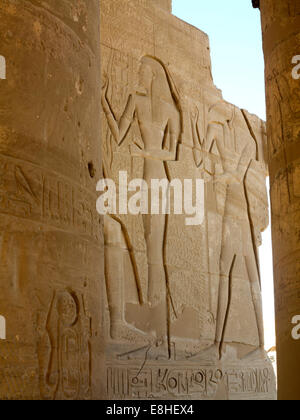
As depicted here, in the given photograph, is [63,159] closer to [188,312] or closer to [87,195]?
[87,195]

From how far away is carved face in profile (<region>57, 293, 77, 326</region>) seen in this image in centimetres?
315

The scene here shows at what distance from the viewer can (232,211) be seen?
33.4 feet

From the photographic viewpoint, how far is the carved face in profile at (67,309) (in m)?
3.15

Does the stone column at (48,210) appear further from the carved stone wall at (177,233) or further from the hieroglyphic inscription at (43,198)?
the carved stone wall at (177,233)

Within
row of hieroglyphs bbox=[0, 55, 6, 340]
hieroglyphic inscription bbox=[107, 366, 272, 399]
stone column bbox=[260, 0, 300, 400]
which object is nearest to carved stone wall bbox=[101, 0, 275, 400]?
hieroglyphic inscription bbox=[107, 366, 272, 399]

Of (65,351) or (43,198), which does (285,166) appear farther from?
(65,351)

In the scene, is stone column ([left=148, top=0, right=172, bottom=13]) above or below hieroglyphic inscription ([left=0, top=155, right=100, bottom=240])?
above

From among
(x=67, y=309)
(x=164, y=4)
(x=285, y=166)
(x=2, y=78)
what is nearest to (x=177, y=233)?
(x=164, y=4)

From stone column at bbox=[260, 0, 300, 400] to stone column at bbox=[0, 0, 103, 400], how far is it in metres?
1.11

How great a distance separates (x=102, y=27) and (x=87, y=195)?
18.1 feet

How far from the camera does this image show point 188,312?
8898 mm

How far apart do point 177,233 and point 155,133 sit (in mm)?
1388

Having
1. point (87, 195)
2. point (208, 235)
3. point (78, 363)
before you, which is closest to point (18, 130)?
point (87, 195)

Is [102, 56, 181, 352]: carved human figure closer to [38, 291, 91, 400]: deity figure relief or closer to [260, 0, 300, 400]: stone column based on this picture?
[260, 0, 300, 400]: stone column
